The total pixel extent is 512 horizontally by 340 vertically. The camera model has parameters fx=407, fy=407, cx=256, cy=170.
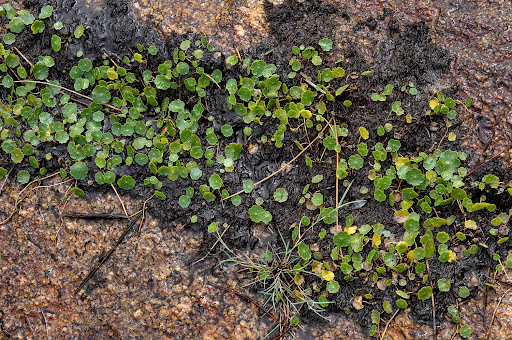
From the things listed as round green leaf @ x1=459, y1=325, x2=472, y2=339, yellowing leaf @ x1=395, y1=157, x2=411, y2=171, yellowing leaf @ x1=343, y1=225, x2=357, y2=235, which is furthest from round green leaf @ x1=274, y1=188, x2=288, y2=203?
round green leaf @ x1=459, y1=325, x2=472, y2=339

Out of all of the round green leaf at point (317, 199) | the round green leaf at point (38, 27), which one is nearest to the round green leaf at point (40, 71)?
the round green leaf at point (38, 27)

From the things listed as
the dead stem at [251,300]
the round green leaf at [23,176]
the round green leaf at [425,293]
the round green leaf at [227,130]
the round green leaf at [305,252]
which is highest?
the round green leaf at [227,130]

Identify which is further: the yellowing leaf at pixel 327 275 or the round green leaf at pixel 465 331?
the yellowing leaf at pixel 327 275

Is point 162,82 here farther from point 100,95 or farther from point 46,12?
point 46,12

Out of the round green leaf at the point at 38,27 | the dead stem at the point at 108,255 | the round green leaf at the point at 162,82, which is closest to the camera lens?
the dead stem at the point at 108,255

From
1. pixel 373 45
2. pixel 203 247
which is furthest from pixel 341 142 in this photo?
pixel 203 247

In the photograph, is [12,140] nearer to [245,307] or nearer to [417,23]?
[245,307]

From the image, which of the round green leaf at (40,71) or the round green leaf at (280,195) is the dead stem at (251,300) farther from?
the round green leaf at (40,71)

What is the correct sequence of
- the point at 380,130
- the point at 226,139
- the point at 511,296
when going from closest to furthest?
the point at 511,296 < the point at 380,130 < the point at 226,139
